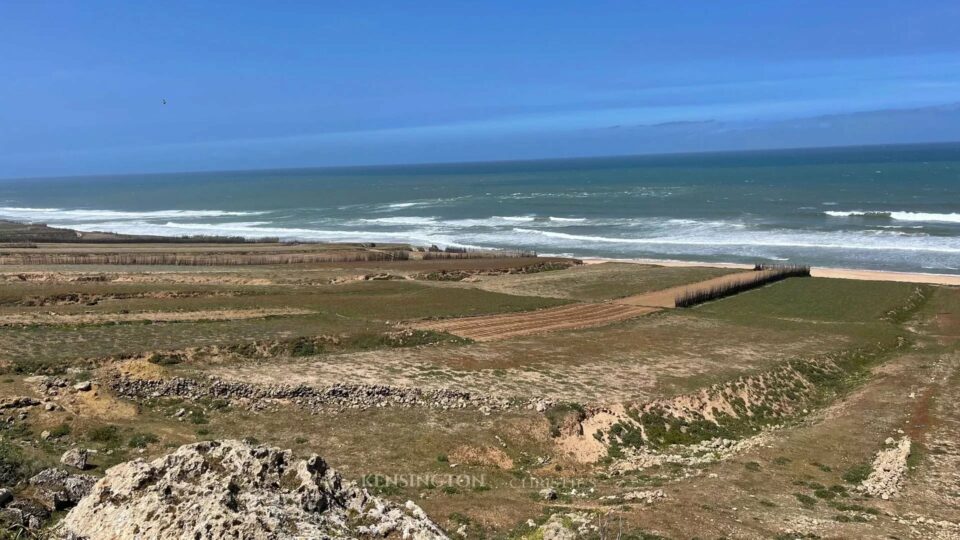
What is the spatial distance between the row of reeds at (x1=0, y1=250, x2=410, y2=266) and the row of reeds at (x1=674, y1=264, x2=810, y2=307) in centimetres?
2971

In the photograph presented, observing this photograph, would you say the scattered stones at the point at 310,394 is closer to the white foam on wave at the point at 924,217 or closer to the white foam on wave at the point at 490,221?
the white foam on wave at the point at 490,221

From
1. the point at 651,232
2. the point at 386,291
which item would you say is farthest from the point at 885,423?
the point at 651,232

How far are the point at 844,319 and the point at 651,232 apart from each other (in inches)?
1851

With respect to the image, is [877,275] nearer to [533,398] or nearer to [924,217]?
[924,217]

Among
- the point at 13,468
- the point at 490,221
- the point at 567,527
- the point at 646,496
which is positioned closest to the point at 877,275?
the point at 646,496

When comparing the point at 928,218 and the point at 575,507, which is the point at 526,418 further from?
the point at 928,218

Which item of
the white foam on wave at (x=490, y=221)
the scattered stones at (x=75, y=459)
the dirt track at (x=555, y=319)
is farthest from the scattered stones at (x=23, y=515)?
the white foam on wave at (x=490, y=221)

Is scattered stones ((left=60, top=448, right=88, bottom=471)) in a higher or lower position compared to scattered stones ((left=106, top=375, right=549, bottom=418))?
higher

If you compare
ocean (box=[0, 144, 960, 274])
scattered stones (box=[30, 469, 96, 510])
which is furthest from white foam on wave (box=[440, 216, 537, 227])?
scattered stones (box=[30, 469, 96, 510])

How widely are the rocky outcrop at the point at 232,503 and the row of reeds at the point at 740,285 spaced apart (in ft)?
116

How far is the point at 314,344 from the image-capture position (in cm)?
2953

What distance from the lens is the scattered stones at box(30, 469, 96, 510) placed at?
448 inches

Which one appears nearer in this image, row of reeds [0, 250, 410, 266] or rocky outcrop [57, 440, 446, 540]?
rocky outcrop [57, 440, 446, 540]

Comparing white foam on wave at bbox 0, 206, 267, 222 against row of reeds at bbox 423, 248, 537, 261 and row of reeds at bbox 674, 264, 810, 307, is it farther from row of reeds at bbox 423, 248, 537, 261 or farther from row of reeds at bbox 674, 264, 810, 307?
row of reeds at bbox 674, 264, 810, 307
